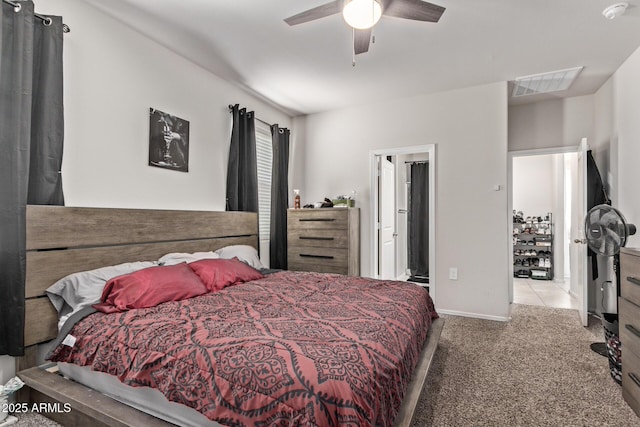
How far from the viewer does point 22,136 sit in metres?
1.91

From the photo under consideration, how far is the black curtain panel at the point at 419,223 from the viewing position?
607 centimetres

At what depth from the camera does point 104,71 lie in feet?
8.18

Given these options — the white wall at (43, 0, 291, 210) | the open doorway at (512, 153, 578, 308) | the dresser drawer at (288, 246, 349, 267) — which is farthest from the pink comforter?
the open doorway at (512, 153, 578, 308)

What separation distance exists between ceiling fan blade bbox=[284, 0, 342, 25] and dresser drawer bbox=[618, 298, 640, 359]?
255 centimetres

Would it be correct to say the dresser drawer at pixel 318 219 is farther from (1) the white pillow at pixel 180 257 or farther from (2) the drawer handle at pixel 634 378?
(2) the drawer handle at pixel 634 378

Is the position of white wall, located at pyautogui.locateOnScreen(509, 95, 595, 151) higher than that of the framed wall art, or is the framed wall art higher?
white wall, located at pyautogui.locateOnScreen(509, 95, 595, 151)

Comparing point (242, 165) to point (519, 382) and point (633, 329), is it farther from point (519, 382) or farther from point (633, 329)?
point (633, 329)

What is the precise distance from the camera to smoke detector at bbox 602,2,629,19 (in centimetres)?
227

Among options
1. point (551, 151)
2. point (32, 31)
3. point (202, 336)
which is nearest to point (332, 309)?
point (202, 336)

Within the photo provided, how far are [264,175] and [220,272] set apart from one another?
1.96 meters

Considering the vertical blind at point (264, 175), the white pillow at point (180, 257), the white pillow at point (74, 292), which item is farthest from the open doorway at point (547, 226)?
the white pillow at point (74, 292)

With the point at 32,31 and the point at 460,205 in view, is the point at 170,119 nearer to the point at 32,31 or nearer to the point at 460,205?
the point at 32,31

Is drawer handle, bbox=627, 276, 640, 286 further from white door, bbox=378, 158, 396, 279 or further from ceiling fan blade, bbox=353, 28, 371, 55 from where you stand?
white door, bbox=378, 158, 396, 279

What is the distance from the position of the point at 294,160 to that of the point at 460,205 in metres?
2.37
